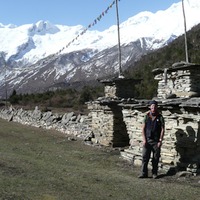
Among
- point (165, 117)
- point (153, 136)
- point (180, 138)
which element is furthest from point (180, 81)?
point (153, 136)

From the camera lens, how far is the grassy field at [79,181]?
26.9ft

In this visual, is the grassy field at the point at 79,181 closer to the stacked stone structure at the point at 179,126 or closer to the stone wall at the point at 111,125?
the stacked stone structure at the point at 179,126

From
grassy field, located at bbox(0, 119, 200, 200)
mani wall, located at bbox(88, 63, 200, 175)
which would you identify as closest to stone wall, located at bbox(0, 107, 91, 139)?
mani wall, located at bbox(88, 63, 200, 175)

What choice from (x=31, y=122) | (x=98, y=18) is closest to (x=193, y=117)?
(x=98, y=18)

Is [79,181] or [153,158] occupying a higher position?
[153,158]

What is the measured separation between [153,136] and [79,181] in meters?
2.41

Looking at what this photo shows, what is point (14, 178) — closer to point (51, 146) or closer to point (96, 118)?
point (51, 146)

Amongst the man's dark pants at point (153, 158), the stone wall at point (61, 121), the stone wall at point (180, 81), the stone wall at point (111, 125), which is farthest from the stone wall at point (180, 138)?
the stone wall at point (61, 121)

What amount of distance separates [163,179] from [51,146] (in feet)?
25.7

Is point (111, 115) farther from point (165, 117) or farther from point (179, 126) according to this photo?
point (179, 126)

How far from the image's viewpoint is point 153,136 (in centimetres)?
1045

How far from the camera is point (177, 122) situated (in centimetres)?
1131

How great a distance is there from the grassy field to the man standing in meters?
0.39

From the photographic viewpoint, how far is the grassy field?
8195 millimetres
